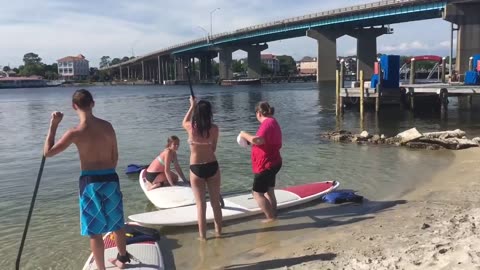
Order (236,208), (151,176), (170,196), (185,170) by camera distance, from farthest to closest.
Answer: (185,170) → (151,176) → (170,196) → (236,208)

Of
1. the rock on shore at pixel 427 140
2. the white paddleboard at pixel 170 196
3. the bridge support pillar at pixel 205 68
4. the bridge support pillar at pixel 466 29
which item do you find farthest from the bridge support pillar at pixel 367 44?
the white paddleboard at pixel 170 196

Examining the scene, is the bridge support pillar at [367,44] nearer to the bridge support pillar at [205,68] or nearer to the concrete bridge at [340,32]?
the concrete bridge at [340,32]

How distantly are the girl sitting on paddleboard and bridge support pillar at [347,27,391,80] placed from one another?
93.9 metres

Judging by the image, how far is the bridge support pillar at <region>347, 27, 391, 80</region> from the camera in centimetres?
9919

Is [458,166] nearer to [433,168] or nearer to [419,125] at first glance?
[433,168]

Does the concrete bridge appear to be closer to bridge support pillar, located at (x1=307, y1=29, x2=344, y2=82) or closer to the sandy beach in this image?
bridge support pillar, located at (x1=307, y1=29, x2=344, y2=82)

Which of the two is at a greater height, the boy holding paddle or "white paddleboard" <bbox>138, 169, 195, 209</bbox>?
the boy holding paddle

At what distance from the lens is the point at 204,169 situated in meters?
6.46

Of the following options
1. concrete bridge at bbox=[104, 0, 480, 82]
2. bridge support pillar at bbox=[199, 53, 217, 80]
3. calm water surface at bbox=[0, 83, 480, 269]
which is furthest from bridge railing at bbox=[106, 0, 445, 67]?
calm water surface at bbox=[0, 83, 480, 269]

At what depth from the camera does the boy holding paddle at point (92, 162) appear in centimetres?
493

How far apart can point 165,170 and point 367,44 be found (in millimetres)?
95742

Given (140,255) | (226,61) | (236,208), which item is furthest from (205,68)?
(140,255)

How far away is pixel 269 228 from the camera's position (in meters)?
7.82

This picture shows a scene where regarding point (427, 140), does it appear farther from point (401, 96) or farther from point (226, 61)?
point (226, 61)
